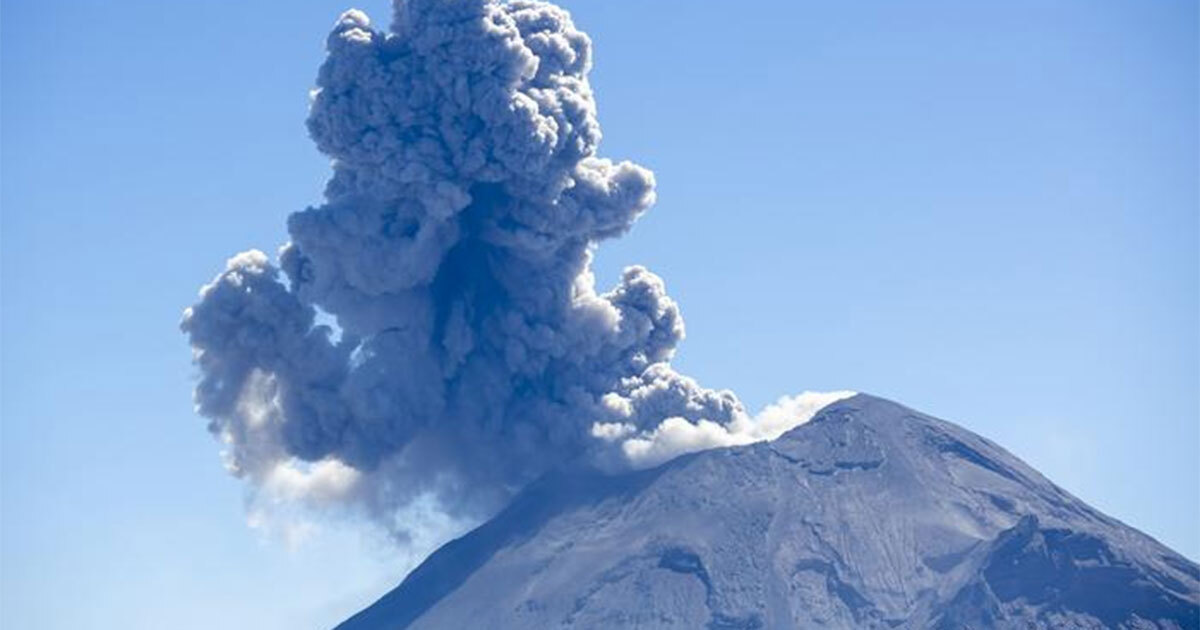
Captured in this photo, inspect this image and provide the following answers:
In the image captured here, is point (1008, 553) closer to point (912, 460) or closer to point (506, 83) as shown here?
point (912, 460)

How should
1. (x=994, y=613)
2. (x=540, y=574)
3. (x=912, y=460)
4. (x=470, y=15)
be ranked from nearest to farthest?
(x=994, y=613), (x=470, y=15), (x=540, y=574), (x=912, y=460)

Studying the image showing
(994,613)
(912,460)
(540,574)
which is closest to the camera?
(994,613)

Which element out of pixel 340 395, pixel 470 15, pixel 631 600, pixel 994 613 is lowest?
pixel 994 613

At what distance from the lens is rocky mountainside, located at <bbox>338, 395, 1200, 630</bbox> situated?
8044 centimetres

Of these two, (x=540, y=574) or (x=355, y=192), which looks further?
(x=540, y=574)

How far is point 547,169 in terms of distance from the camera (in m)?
84.4

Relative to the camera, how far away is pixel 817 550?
294 ft

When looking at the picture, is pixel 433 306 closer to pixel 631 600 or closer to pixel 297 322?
pixel 297 322

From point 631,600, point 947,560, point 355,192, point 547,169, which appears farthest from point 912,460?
point 355,192

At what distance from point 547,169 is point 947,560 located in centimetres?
2469

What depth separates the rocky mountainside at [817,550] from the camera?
264 ft

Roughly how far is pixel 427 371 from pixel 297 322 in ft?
19.9

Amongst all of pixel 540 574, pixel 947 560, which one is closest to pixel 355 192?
pixel 540 574

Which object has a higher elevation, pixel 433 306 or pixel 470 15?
pixel 470 15
